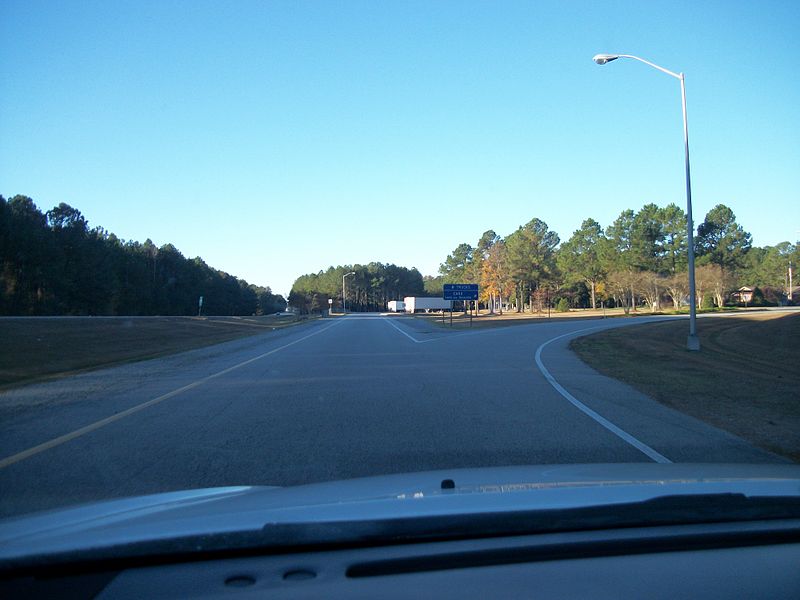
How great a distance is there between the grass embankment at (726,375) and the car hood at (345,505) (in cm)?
431

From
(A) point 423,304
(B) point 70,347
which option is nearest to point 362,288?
(A) point 423,304

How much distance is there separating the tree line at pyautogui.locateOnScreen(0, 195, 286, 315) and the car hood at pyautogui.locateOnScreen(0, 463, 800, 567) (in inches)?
2409

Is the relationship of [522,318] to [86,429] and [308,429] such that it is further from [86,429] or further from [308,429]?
[86,429]

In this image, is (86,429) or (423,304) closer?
(86,429)

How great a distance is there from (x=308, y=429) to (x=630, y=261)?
88698 mm

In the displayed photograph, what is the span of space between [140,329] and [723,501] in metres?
39.6

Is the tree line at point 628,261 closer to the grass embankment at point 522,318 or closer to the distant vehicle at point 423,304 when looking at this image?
the grass embankment at point 522,318

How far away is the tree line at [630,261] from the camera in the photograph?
86188 mm

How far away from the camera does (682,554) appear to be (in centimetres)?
300

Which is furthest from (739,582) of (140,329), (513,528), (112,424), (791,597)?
(140,329)

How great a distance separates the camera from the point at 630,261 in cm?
9056

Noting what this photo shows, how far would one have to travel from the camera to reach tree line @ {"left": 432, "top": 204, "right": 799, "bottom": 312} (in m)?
86.2

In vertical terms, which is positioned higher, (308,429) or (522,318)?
(308,429)

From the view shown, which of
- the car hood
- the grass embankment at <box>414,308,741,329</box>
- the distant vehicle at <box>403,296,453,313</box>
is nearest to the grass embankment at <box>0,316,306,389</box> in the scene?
the car hood
